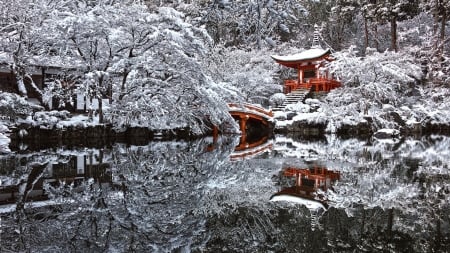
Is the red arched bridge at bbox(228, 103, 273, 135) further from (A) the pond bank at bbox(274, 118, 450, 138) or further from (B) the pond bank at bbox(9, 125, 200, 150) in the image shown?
(B) the pond bank at bbox(9, 125, 200, 150)

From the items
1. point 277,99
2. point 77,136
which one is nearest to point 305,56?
point 277,99

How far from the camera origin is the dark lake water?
356cm

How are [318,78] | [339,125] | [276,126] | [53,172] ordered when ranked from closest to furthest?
1. [53,172]
2. [339,125]
3. [276,126]
4. [318,78]

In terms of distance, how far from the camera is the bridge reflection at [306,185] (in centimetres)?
541

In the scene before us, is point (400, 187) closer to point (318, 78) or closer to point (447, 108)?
point (447, 108)

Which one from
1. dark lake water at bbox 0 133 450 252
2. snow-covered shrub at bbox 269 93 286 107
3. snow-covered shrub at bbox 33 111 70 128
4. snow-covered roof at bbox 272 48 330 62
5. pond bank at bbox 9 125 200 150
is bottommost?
dark lake water at bbox 0 133 450 252

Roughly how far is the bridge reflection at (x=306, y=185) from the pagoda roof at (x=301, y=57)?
20.3 meters

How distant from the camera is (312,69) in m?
29.9

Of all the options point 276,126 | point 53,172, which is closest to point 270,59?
point 276,126

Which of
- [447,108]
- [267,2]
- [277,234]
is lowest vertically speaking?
[277,234]

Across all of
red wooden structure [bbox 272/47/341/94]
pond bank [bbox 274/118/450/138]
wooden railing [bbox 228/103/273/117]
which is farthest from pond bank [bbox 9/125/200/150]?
red wooden structure [bbox 272/47/341/94]

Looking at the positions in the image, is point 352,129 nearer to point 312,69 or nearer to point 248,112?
point 248,112

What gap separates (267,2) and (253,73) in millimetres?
10972

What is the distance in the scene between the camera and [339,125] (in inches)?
955
